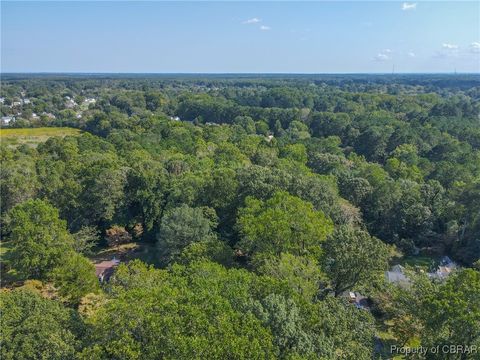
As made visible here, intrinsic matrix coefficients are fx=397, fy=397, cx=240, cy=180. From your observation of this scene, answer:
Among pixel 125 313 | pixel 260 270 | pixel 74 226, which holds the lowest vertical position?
pixel 74 226

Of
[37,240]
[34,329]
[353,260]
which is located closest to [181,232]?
[37,240]

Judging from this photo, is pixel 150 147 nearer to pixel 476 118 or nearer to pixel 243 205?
pixel 243 205

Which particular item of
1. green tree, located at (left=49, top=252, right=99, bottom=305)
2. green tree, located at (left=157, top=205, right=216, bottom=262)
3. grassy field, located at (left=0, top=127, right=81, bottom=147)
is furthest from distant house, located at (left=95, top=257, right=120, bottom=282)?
grassy field, located at (left=0, top=127, right=81, bottom=147)

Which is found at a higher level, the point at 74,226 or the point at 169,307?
the point at 169,307

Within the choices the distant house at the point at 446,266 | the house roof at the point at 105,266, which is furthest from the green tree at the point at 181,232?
the distant house at the point at 446,266

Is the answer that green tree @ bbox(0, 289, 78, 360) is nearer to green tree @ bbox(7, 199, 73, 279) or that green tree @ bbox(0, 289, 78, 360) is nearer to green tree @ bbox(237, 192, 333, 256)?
green tree @ bbox(7, 199, 73, 279)

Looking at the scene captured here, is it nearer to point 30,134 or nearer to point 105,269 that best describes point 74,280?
point 105,269

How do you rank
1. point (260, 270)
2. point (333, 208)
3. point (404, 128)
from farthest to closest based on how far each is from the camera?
1. point (404, 128)
2. point (333, 208)
3. point (260, 270)

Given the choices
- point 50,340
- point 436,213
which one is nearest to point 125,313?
point 50,340
